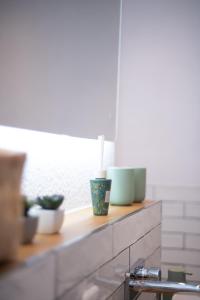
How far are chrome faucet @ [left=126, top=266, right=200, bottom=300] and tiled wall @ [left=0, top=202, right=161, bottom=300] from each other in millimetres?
33

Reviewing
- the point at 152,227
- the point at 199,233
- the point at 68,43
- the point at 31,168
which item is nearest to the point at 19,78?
the point at 31,168

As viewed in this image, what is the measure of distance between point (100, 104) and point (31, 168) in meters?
0.62

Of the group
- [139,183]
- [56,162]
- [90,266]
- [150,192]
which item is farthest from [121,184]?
[150,192]

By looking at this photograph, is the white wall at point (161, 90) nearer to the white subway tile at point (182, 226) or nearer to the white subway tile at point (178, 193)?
the white subway tile at point (178, 193)

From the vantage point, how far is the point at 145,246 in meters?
1.38

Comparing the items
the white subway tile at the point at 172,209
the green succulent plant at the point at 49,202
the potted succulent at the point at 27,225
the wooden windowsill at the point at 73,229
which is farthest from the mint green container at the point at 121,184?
the white subway tile at the point at 172,209

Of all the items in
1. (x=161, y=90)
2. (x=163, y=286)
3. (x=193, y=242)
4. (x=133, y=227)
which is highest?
(x=161, y=90)

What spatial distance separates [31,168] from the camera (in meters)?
1.03

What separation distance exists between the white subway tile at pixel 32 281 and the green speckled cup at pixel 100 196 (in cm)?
49

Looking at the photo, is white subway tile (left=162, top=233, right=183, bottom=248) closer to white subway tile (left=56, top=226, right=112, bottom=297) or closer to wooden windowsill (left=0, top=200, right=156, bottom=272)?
wooden windowsill (left=0, top=200, right=156, bottom=272)

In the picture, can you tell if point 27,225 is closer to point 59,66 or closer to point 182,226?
point 59,66

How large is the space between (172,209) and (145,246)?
734mm

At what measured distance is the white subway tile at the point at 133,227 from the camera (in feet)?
3.44

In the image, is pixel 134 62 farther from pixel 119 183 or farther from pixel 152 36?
pixel 119 183
